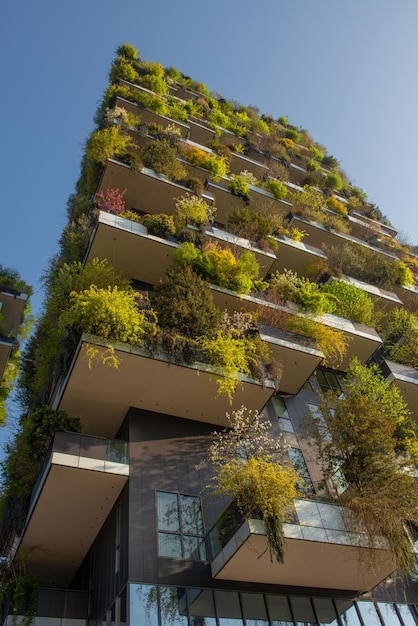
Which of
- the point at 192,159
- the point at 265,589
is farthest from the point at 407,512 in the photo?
the point at 192,159

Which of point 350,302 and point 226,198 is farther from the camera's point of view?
point 226,198

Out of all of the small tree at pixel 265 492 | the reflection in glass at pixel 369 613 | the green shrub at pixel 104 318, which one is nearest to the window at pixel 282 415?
the small tree at pixel 265 492

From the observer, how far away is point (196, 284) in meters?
14.7

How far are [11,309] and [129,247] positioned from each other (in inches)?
269

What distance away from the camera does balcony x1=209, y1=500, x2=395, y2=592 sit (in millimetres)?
9828

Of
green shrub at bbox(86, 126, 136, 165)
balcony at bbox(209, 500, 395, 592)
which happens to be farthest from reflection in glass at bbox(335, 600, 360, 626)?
green shrub at bbox(86, 126, 136, 165)

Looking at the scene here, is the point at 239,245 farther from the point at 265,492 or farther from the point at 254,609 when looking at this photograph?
the point at 254,609

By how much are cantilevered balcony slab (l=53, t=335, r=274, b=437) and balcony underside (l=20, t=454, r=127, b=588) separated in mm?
2407

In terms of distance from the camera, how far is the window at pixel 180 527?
1068 centimetres

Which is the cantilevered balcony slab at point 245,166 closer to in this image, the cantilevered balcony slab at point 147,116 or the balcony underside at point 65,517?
the cantilevered balcony slab at point 147,116

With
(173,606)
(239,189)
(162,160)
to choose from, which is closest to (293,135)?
(239,189)

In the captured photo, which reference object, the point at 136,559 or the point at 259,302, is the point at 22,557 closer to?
the point at 136,559

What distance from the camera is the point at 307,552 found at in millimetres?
10164

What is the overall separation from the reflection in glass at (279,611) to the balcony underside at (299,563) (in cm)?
34
